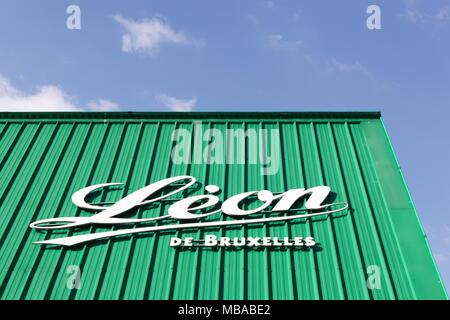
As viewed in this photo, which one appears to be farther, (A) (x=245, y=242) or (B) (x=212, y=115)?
(B) (x=212, y=115)

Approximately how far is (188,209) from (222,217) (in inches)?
34.7

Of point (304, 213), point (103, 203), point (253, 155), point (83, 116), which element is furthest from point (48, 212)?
point (304, 213)

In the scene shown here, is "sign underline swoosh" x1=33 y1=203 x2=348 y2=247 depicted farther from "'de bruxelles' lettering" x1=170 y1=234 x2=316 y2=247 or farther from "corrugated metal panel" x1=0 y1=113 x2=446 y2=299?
"'de bruxelles' lettering" x1=170 y1=234 x2=316 y2=247

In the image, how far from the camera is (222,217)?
35.1ft

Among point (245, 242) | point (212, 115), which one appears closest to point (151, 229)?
point (245, 242)

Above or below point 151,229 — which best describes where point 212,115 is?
above

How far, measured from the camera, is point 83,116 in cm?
1396

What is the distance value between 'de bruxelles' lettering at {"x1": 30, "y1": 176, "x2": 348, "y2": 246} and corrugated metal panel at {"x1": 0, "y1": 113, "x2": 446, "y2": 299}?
195mm

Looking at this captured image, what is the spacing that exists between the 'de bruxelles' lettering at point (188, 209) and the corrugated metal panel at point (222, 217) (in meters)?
0.20

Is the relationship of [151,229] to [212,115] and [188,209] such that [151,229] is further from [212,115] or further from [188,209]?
[212,115]

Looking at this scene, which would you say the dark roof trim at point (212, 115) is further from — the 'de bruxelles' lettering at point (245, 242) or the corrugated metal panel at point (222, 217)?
the 'de bruxelles' lettering at point (245, 242)

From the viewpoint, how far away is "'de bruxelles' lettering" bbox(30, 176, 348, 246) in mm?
10438
